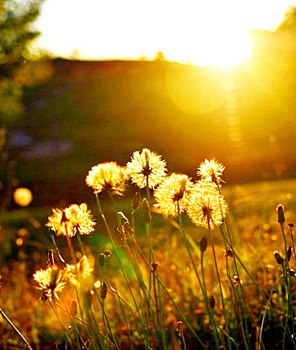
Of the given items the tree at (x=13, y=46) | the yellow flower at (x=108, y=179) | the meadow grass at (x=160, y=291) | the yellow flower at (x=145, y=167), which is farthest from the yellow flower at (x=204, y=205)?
the tree at (x=13, y=46)

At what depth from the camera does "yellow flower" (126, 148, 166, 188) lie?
2166 millimetres

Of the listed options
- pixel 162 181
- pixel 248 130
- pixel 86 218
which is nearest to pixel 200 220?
pixel 162 181

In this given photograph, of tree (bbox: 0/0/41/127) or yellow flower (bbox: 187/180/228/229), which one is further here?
tree (bbox: 0/0/41/127)

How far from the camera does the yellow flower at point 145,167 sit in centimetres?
217

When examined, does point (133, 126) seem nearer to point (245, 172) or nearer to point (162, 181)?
point (245, 172)

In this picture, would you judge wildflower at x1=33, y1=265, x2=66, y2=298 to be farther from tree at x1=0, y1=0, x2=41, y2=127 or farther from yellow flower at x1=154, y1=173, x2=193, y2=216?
tree at x1=0, y1=0, x2=41, y2=127

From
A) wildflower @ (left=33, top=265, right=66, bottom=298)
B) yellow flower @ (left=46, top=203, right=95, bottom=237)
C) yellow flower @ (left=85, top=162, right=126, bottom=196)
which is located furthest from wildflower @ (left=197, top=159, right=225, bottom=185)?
wildflower @ (left=33, top=265, right=66, bottom=298)

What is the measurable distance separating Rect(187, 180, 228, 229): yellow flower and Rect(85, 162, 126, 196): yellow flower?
244 mm

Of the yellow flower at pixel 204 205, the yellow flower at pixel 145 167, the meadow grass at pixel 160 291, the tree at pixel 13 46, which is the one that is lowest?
the meadow grass at pixel 160 291

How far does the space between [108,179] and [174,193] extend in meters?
0.21

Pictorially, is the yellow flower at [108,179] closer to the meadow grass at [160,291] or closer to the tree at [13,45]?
the meadow grass at [160,291]

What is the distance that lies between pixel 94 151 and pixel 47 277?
33.2m

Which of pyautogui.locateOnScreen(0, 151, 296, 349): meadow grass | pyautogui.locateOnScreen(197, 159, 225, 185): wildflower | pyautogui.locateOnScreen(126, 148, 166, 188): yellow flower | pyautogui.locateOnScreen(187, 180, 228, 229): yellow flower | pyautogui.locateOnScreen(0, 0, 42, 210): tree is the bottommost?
pyautogui.locateOnScreen(0, 151, 296, 349): meadow grass

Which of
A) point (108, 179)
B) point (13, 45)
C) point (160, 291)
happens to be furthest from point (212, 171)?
point (13, 45)
